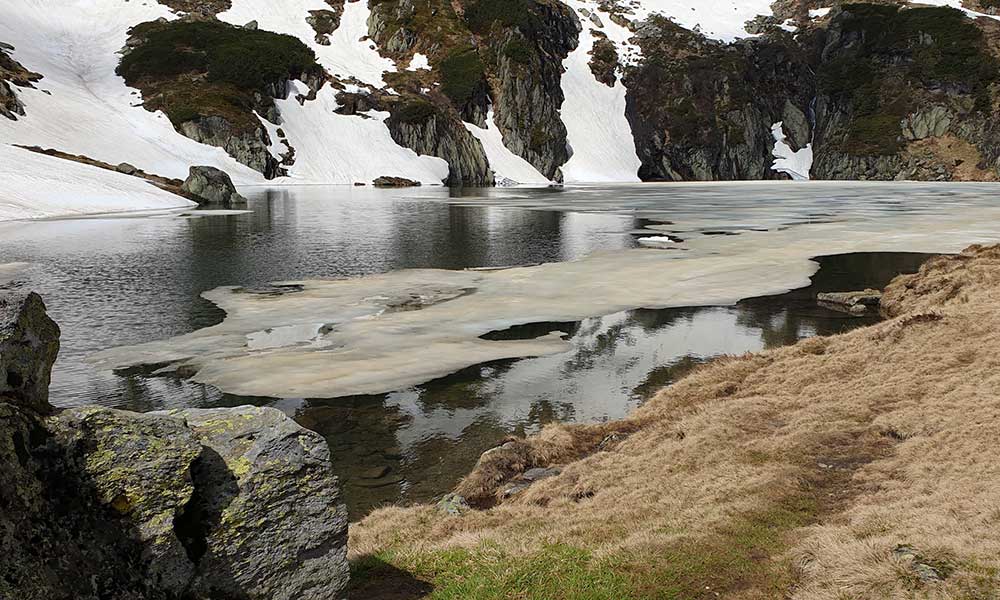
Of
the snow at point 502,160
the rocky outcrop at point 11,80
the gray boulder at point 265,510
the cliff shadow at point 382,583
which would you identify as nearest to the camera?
the gray boulder at point 265,510

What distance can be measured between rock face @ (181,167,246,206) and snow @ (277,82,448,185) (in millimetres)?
54577

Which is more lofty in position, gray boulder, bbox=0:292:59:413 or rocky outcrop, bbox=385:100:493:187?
rocky outcrop, bbox=385:100:493:187

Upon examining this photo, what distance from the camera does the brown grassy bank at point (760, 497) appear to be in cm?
802

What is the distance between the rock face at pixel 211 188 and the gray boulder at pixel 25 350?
8449cm

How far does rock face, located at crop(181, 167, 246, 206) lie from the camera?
284 feet

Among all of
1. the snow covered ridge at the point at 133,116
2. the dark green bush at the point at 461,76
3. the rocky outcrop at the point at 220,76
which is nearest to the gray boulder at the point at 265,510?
the snow covered ridge at the point at 133,116

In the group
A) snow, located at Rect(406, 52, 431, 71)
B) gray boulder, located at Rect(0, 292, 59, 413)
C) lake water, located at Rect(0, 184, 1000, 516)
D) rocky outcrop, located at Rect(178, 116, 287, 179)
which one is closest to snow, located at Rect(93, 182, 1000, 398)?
lake water, located at Rect(0, 184, 1000, 516)

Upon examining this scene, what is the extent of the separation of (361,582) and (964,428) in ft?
35.2

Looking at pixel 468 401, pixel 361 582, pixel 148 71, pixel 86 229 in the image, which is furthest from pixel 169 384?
pixel 148 71

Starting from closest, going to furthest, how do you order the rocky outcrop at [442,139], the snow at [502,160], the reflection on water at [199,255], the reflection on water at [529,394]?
the reflection on water at [529,394] < the reflection on water at [199,255] < the rocky outcrop at [442,139] < the snow at [502,160]

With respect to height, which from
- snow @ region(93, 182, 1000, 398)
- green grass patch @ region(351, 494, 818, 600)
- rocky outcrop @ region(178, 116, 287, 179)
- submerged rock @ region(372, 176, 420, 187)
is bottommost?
green grass patch @ region(351, 494, 818, 600)

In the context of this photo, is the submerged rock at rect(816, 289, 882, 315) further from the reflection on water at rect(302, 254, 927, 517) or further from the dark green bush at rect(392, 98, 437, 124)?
the dark green bush at rect(392, 98, 437, 124)

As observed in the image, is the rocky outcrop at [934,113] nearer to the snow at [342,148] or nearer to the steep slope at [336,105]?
the steep slope at [336,105]

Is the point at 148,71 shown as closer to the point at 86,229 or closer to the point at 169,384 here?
the point at 86,229
